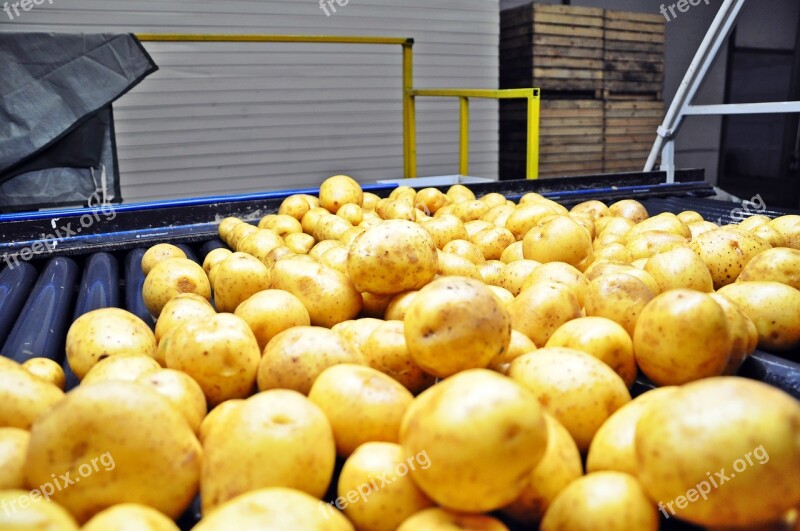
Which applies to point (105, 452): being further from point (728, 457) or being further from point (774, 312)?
point (774, 312)

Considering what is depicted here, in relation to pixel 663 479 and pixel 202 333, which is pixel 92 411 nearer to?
pixel 202 333

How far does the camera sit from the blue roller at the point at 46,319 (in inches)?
65.0

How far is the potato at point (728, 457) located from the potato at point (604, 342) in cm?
43

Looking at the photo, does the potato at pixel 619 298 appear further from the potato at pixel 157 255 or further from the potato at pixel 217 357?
the potato at pixel 157 255

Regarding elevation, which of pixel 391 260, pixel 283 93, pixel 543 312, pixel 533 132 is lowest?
pixel 543 312

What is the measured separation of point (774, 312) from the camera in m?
1.54

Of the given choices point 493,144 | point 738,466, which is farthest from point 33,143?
point 493,144

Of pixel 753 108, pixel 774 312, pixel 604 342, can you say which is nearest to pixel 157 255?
pixel 604 342

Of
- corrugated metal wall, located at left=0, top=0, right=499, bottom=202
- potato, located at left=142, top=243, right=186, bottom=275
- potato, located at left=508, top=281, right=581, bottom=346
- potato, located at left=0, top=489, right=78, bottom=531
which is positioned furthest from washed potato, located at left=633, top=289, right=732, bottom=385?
corrugated metal wall, located at left=0, top=0, right=499, bottom=202

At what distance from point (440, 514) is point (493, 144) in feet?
26.8

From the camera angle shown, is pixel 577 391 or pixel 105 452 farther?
pixel 577 391

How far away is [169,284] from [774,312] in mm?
1680

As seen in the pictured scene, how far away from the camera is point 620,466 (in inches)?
38.1

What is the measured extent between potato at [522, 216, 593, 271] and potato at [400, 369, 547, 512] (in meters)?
1.17
